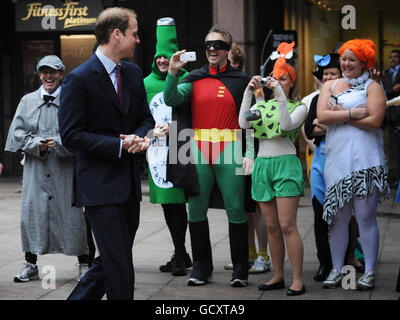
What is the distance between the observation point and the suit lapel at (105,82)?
5.10 m

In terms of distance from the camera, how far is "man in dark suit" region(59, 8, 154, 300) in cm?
505

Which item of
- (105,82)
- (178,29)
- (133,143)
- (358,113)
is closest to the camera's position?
(133,143)

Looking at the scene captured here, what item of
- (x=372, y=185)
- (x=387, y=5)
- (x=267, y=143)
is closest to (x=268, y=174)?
(x=267, y=143)

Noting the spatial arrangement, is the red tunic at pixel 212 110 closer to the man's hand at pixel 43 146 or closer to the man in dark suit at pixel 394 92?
the man's hand at pixel 43 146

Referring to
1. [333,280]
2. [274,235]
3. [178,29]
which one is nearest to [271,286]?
[274,235]

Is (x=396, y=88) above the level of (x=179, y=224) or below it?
above

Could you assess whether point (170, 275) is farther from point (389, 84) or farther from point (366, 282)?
point (389, 84)

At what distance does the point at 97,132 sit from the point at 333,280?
8.87 feet

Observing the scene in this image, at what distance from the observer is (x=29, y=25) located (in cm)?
1631

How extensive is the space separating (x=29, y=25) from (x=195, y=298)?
10819mm

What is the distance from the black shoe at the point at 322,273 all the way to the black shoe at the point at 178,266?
1162 millimetres

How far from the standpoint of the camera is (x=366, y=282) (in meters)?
6.77
